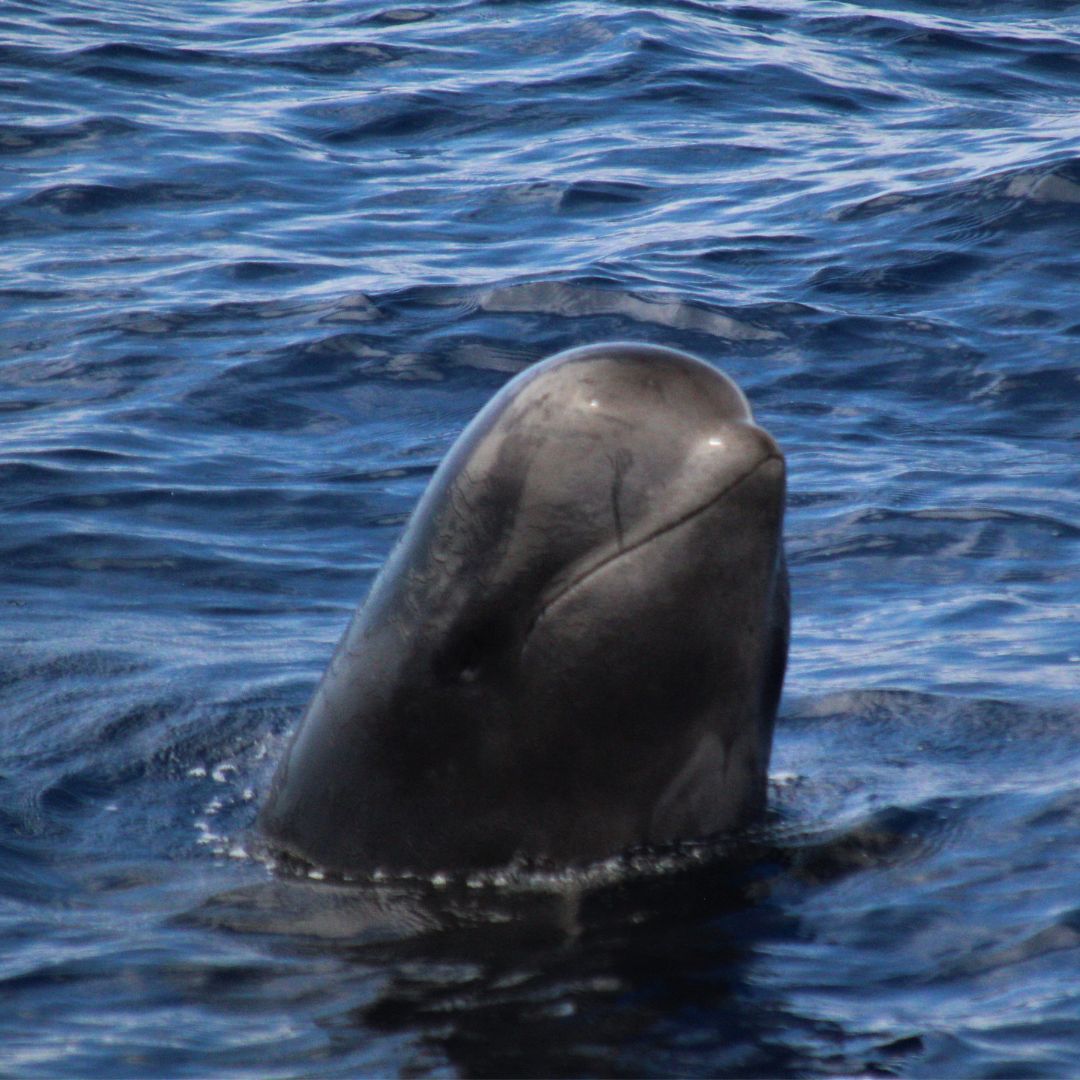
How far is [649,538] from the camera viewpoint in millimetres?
5988

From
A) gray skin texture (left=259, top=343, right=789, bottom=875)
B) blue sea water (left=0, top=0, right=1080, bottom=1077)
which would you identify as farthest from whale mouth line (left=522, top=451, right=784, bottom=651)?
blue sea water (left=0, top=0, right=1080, bottom=1077)

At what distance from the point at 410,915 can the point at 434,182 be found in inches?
589

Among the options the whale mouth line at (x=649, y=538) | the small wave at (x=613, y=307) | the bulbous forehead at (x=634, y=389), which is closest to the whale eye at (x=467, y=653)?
the whale mouth line at (x=649, y=538)

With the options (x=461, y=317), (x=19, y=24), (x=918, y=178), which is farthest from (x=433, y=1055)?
(x=19, y=24)

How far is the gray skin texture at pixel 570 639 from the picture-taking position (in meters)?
6.01

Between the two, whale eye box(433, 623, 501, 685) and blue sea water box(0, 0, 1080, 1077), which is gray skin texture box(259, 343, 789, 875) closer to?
whale eye box(433, 623, 501, 685)

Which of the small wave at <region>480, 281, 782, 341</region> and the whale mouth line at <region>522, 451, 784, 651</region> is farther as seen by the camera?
the small wave at <region>480, 281, 782, 341</region>

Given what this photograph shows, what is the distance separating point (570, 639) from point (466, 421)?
782cm

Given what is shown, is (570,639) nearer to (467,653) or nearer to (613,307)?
(467,653)

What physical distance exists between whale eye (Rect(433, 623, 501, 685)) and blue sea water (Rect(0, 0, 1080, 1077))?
71cm

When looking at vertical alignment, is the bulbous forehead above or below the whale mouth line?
above

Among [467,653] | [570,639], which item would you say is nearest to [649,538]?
[570,639]

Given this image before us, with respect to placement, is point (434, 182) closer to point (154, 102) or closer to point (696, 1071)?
point (154, 102)

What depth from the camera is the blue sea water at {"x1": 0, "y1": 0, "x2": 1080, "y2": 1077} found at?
232 inches
